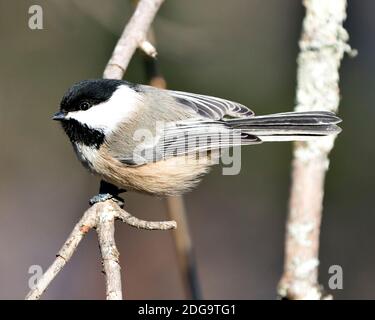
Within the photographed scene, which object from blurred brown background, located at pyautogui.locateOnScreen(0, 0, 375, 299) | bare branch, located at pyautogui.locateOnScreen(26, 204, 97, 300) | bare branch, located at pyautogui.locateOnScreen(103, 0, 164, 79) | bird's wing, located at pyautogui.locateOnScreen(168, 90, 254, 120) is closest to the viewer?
Result: bare branch, located at pyautogui.locateOnScreen(26, 204, 97, 300)

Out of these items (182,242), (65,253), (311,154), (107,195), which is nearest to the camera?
(65,253)

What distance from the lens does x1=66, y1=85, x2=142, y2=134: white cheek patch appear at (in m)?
2.70

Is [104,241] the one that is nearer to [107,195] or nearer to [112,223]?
[112,223]

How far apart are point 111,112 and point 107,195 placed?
38 cm

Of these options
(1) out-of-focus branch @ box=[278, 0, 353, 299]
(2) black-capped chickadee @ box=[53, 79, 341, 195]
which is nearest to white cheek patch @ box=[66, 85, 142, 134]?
(2) black-capped chickadee @ box=[53, 79, 341, 195]

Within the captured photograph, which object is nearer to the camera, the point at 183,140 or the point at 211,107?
the point at 183,140

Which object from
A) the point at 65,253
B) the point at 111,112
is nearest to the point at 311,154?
the point at 111,112

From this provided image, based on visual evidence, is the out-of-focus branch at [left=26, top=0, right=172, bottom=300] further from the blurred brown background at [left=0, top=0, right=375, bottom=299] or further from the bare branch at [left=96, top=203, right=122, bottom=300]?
the blurred brown background at [left=0, top=0, right=375, bottom=299]

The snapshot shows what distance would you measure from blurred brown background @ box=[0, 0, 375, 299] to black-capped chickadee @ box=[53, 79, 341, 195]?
1.62m

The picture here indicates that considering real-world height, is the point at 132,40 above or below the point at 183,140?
above

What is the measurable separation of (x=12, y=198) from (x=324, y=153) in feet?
8.71

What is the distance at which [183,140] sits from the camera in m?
2.81

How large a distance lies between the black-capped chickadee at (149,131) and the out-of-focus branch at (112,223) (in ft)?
0.51

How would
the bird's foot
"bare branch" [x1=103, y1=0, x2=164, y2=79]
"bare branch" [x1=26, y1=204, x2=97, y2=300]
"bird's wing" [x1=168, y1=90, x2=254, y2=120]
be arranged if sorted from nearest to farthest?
1. "bare branch" [x1=26, y1=204, x2=97, y2=300]
2. the bird's foot
3. "bare branch" [x1=103, y1=0, x2=164, y2=79]
4. "bird's wing" [x1=168, y1=90, x2=254, y2=120]
